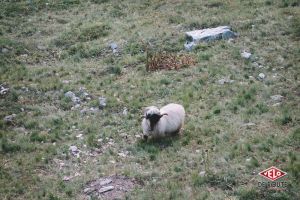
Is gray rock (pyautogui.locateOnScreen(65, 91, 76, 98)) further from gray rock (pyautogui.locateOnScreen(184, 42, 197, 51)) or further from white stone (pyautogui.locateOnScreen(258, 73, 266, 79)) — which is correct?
white stone (pyautogui.locateOnScreen(258, 73, 266, 79))

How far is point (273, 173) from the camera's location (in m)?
10.9

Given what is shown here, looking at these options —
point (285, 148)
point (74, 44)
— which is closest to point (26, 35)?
point (74, 44)

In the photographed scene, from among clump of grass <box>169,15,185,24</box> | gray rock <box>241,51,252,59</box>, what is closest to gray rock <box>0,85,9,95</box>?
gray rock <box>241,51,252,59</box>

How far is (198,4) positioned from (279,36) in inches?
248

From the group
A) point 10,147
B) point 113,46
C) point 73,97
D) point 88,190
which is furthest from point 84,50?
point 88,190

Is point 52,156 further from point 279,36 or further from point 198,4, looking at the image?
point 198,4

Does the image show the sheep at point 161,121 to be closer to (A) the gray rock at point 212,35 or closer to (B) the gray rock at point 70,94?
(B) the gray rock at point 70,94

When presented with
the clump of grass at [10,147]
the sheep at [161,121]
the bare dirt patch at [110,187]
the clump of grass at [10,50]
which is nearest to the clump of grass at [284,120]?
the sheep at [161,121]

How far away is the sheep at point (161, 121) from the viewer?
1311 cm

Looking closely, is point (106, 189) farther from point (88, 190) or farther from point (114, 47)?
point (114, 47)

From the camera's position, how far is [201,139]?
42.9 feet

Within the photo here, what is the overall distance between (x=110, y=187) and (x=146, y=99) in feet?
18.0

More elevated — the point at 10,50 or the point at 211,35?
the point at 10,50

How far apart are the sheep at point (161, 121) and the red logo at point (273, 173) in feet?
10.7
